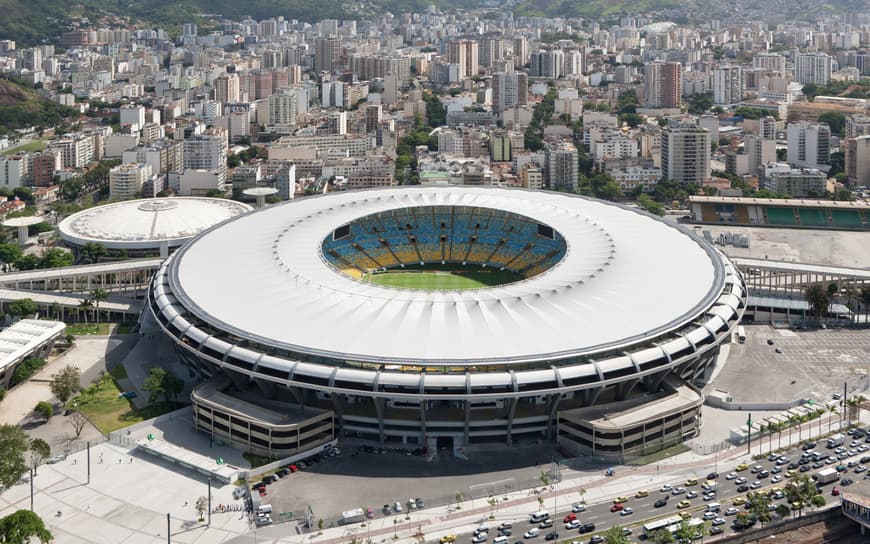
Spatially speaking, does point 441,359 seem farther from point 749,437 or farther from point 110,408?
point 110,408

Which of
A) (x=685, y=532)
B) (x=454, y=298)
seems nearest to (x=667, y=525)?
(x=685, y=532)

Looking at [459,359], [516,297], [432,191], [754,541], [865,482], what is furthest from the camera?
[432,191]

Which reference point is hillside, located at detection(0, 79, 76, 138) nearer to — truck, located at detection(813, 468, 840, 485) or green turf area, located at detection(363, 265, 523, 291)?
green turf area, located at detection(363, 265, 523, 291)

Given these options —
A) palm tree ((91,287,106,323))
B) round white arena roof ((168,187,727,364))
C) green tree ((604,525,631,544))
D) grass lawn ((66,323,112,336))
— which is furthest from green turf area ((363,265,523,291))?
green tree ((604,525,631,544))

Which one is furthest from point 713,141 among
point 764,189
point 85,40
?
point 85,40

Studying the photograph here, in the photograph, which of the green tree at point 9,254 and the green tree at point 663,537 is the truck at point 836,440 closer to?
the green tree at point 663,537

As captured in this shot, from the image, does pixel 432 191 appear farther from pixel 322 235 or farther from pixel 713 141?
pixel 713 141
